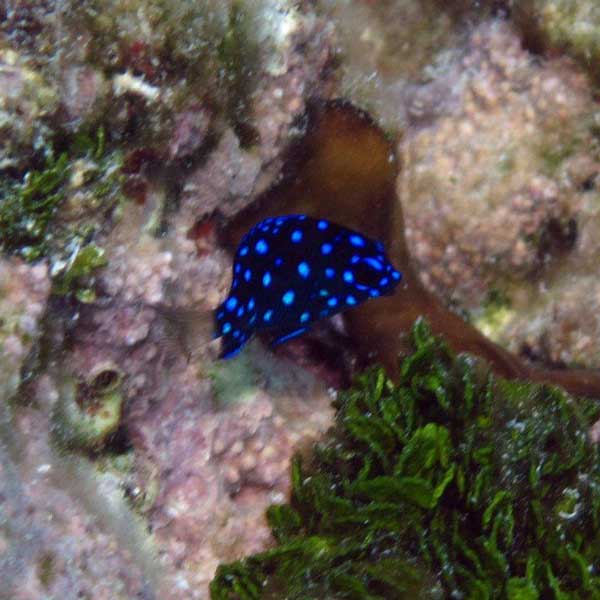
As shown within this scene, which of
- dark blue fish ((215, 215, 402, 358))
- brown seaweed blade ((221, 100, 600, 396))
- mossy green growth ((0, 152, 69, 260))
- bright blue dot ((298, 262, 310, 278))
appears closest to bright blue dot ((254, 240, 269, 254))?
dark blue fish ((215, 215, 402, 358))

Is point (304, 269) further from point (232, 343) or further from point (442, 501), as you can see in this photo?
point (442, 501)

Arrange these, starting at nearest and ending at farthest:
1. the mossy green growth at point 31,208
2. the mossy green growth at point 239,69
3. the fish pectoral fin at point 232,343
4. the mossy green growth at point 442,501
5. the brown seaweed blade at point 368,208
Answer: the mossy green growth at point 31,208, the mossy green growth at point 442,501, the fish pectoral fin at point 232,343, the mossy green growth at point 239,69, the brown seaweed blade at point 368,208

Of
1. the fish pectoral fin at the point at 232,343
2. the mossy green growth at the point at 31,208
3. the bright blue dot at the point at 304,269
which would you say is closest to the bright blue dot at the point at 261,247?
the bright blue dot at the point at 304,269

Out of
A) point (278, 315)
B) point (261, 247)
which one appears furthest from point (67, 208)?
point (278, 315)

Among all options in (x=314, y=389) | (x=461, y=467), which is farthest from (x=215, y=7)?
(x=461, y=467)

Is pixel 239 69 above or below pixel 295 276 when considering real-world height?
above

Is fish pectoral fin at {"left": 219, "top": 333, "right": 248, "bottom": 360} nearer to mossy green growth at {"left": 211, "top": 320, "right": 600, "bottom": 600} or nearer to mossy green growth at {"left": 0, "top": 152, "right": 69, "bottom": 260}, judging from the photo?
mossy green growth at {"left": 211, "top": 320, "right": 600, "bottom": 600}

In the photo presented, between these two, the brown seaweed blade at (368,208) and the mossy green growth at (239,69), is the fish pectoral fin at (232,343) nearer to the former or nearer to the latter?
the brown seaweed blade at (368,208)
